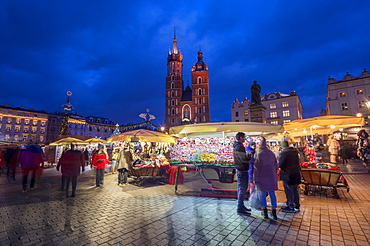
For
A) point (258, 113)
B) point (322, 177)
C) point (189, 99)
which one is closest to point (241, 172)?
point (322, 177)

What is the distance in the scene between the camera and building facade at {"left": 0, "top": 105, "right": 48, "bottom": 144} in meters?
53.2

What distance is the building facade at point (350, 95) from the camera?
102 feet

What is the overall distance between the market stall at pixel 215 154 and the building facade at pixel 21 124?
204 feet

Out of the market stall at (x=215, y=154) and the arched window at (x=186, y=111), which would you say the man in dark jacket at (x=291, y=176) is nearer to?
the market stall at (x=215, y=154)

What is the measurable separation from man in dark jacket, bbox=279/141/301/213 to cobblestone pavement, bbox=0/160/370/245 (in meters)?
0.27

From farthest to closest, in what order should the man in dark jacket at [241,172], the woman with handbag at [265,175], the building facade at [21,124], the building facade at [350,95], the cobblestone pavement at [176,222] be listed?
the building facade at [21,124] < the building facade at [350,95] < the man in dark jacket at [241,172] < the woman with handbag at [265,175] < the cobblestone pavement at [176,222]

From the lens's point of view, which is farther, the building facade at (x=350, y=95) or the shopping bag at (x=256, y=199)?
the building facade at (x=350, y=95)

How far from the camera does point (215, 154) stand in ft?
21.7

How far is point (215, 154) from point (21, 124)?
73.4m

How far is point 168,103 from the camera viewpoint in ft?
249

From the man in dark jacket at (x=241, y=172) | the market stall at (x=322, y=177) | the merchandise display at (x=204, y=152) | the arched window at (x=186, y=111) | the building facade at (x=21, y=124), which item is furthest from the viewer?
the arched window at (x=186, y=111)

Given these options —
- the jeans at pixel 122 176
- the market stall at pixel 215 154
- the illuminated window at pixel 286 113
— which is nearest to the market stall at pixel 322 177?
the market stall at pixel 215 154

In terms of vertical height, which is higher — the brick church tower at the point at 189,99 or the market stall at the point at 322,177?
the brick church tower at the point at 189,99

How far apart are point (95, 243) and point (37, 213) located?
297cm
